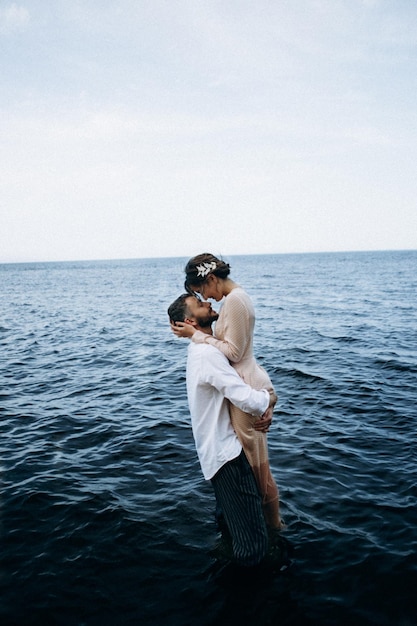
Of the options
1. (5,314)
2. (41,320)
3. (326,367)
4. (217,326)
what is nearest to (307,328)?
(326,367)

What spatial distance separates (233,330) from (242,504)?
1720mm

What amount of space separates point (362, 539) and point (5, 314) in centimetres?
3230

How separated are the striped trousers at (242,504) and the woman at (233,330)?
0.25m

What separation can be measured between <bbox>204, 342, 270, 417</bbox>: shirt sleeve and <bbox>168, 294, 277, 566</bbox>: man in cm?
3

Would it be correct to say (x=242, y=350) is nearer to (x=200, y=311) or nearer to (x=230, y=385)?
(x=230, y=385)

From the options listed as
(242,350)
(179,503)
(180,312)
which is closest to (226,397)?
(242,350)

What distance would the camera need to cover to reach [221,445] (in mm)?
3943

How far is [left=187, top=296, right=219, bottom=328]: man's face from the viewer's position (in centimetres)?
400

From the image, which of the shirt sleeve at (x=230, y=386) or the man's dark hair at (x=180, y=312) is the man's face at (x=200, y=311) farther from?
the shirt sleeve at (x=230, y=386)

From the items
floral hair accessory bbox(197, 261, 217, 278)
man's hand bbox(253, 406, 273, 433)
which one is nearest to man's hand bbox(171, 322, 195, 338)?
floral hair accessory bbox(197, 261, 217, 278)

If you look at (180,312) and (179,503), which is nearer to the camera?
(180,312)

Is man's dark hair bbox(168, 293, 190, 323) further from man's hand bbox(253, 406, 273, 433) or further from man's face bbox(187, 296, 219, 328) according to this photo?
man's hand bbox(253, 406, 273, 433)

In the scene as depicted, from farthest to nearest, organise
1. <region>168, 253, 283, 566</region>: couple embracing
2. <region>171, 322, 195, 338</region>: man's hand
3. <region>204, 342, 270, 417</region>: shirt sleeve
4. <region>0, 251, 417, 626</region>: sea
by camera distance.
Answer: <region>0, 251, 417, 626</region>: sea
<region>171, 322, 195, 338</region>: man's hand
<region>168, 253, 283, 566</region>: couple embracing
<region>204, 342, 270, 417</region>: shirt sleeve

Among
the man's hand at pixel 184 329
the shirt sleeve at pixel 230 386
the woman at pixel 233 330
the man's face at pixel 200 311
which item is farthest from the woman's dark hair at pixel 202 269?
the shirt sleeve at pixel 230 386
